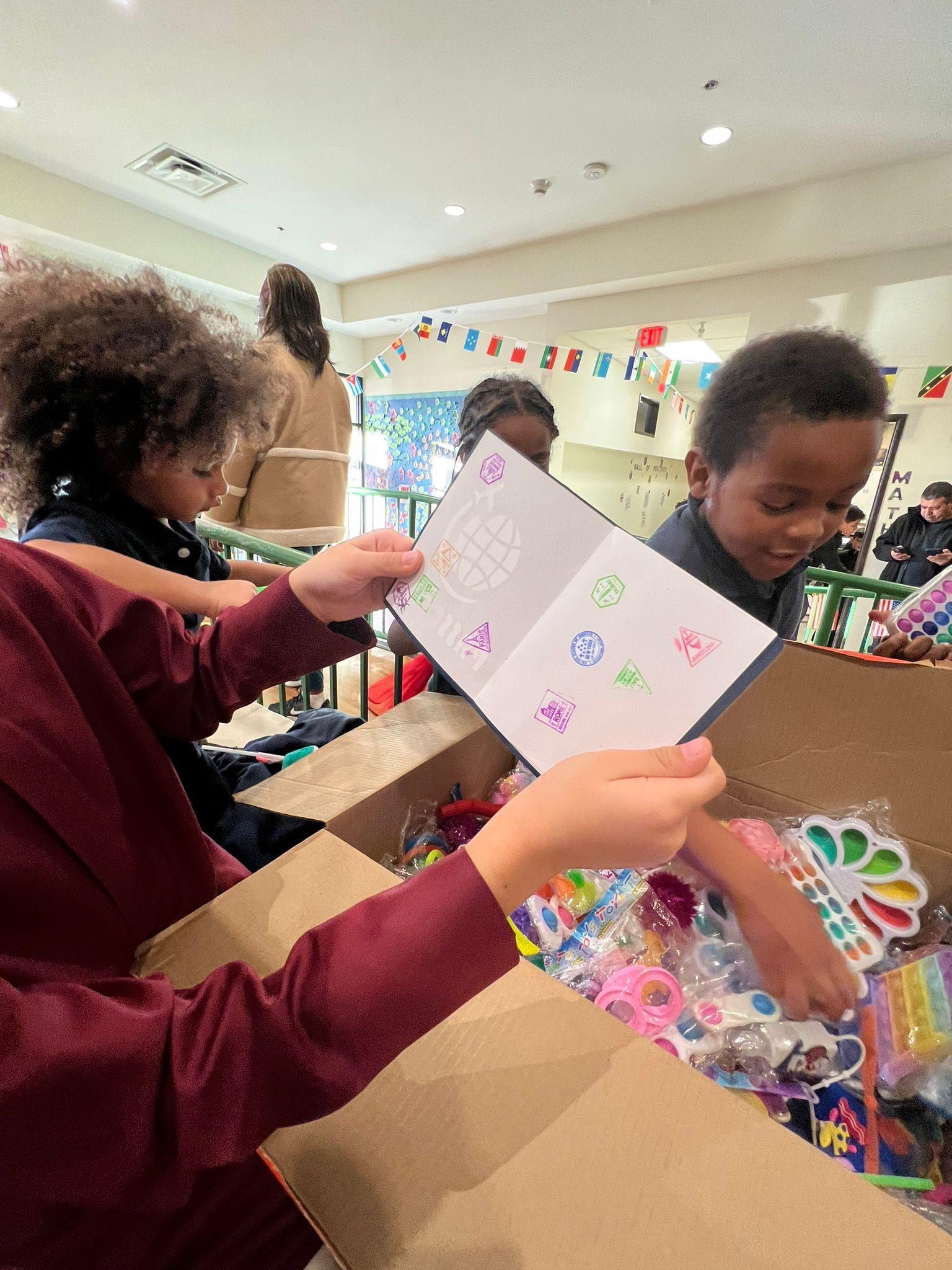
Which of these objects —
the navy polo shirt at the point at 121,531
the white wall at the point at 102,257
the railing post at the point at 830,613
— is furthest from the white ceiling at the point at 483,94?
the navy polo shirt at the point at 121,531

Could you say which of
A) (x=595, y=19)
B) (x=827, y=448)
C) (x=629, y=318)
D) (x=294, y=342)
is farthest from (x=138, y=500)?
(x=629, y=318)

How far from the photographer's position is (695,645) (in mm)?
342

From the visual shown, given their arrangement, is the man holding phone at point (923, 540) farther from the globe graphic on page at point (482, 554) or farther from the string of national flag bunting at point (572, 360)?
the globe graphic on page at point (482, 554)

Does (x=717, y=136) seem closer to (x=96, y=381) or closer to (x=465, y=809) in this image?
(x=96, y=381)

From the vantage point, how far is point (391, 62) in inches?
84.2

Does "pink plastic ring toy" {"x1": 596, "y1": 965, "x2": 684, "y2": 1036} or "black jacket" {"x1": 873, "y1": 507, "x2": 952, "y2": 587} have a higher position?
"black jacket" {"x1": 873, "y1": 507, "x2": 952, "y2": 587}

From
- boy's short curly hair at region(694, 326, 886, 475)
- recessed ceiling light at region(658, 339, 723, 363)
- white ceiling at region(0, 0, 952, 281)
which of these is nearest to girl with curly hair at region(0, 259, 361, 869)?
boy's short curly hair at region(694, 326, 886, 475)

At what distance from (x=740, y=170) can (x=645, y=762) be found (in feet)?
11.4

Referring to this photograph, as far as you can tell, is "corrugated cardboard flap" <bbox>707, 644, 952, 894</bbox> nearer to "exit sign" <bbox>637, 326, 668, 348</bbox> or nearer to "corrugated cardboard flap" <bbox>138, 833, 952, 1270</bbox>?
"corrugated cardboard flap" <bbox>138, 833, 952, 1270</bbox>

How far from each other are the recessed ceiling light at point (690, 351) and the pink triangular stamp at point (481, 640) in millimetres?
4192

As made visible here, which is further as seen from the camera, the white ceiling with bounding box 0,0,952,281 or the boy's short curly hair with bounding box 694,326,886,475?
the white ceiling with bounding box 0,0,952,281

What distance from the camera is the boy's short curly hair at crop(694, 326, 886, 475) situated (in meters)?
0.62

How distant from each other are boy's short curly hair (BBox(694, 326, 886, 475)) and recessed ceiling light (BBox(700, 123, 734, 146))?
8.09ft

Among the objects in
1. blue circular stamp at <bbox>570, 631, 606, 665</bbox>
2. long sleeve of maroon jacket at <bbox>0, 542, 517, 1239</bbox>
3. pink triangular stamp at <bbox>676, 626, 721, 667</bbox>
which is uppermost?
pink triangular stamp at <bbox>676, 626, 721, 667</bbox>
